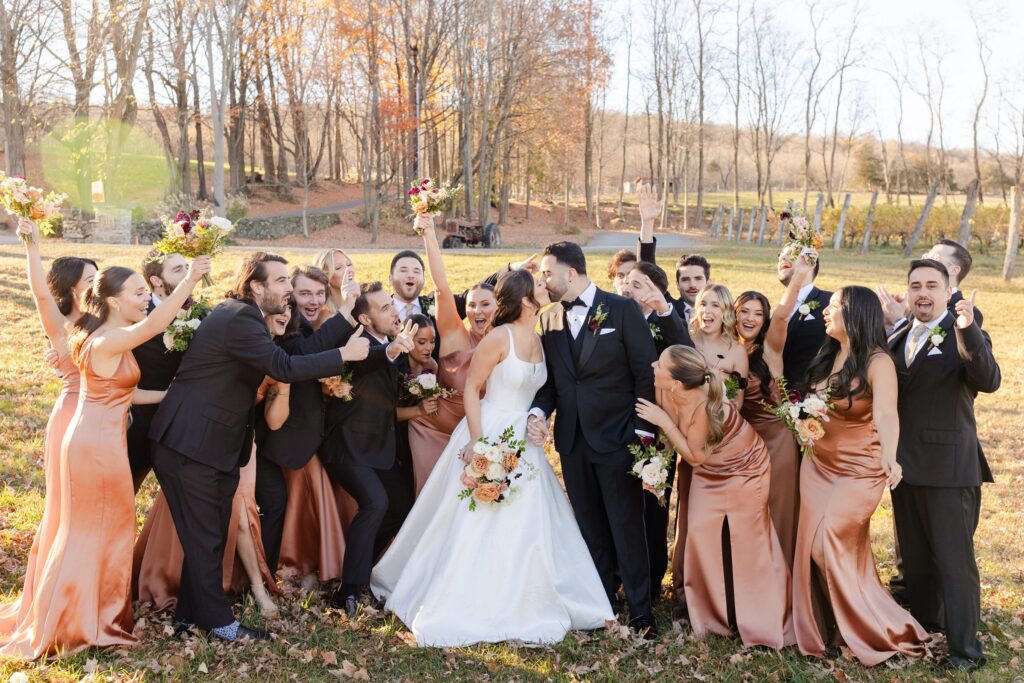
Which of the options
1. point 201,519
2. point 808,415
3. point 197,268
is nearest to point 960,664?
point 808,415

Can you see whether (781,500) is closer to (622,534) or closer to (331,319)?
(622,534)

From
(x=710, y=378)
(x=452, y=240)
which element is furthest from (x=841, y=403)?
(x=452, y=240)

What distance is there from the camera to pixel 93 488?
4891 millimetres

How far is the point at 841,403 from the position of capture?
16.8 ft

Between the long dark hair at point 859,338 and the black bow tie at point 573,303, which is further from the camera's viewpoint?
the black bow tie at point 573,303

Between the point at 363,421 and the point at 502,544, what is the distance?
132 cm

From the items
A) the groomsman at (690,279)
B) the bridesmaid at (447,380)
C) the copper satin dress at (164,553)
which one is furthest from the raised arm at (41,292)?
the groomsman at (690,279)

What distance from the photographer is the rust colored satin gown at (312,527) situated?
6180mm

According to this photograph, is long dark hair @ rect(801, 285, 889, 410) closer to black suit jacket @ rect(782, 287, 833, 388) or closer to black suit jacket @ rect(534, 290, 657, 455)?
black suit jacket @ rect(782, 287, 833, 388)

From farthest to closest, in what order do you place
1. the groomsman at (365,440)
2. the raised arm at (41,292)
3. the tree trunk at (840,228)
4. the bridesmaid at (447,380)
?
the tree trunk at (840,228), the bridesmaid at (447,380), the groomsman at (365,440), the raised arm at (41,292)

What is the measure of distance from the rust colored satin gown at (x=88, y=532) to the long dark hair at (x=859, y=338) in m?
4.27

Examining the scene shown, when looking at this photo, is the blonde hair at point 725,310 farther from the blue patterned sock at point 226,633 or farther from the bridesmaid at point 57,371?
the bridesmaid at point 57,371

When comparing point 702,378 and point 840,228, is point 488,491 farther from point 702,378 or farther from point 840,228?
point 840,228

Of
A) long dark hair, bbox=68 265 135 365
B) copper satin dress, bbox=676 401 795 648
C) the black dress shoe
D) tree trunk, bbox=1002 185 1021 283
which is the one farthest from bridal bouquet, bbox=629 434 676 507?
tree trunk, bbox=1002 185 1021 283
